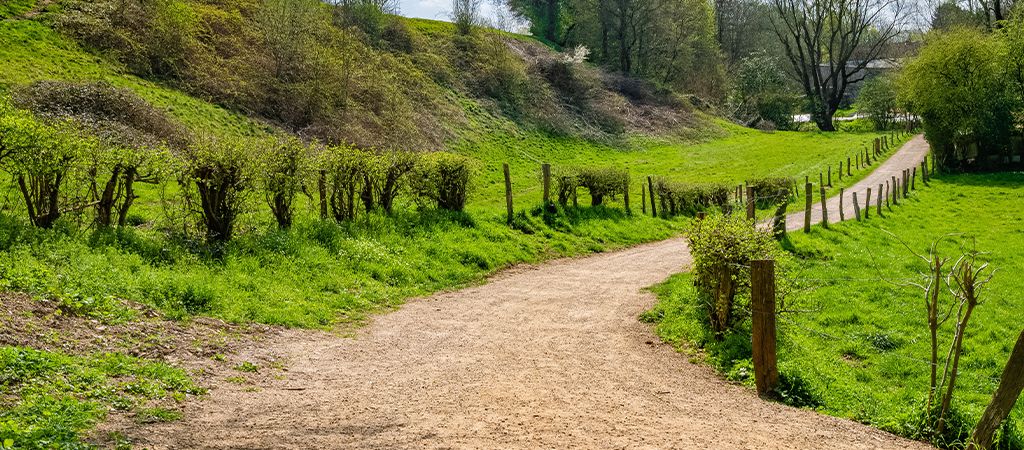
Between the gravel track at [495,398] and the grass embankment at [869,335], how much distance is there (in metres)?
0.51

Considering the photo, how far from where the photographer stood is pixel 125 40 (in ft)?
91.8

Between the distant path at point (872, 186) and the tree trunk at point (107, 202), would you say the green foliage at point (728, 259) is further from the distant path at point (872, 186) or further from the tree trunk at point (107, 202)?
the distant path at point (872, 186)

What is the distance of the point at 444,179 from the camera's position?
17.1 metres

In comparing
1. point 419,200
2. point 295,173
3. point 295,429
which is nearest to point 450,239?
point 419,200

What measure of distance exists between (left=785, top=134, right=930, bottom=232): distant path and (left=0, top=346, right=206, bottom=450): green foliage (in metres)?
19.0

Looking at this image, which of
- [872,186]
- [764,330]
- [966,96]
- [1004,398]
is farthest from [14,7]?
[966,96]

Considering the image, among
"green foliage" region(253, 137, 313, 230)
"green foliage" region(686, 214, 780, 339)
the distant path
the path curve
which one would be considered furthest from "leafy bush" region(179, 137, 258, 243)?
the distant path

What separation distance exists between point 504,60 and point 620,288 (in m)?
40.4

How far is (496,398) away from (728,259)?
4523 millimetres

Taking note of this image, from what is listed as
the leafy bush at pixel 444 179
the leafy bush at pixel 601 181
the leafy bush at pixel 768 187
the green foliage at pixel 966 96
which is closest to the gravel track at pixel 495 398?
the leafy bush at pixel 444 179

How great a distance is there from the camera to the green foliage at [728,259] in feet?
29.0

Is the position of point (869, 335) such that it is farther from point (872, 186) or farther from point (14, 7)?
point (14, 7)

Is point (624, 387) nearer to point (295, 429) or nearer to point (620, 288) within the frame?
point (295, 429)

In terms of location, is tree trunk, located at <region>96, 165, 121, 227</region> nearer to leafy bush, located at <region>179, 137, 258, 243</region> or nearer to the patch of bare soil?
leafy bush, located at <region>179, 137, 258, 243</region>
